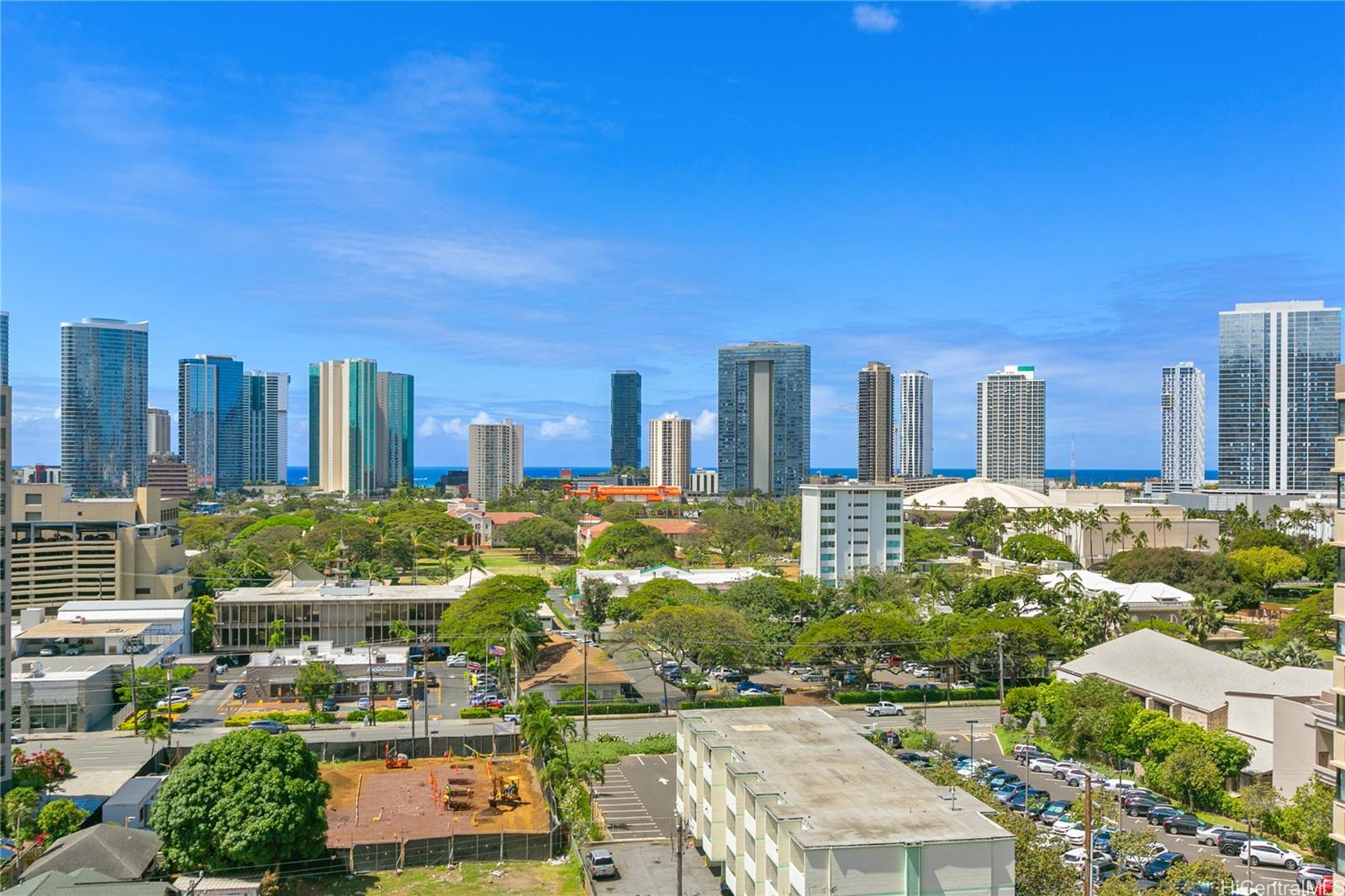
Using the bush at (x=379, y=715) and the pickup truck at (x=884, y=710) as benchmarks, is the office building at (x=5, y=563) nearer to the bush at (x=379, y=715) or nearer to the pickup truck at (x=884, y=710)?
the bush at (x=379, y=715)

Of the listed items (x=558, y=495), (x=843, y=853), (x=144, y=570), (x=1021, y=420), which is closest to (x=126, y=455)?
(x=558, y=495)

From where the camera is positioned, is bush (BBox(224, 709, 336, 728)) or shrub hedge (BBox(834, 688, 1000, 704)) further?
shrub hedge (BBox(834, 688, 1000, 704))

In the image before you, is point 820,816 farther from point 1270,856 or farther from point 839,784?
point 1270,856

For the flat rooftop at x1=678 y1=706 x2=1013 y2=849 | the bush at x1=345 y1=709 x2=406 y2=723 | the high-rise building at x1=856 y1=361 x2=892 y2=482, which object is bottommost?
the bush at x1=345 y1=709 x2=406 y2=723

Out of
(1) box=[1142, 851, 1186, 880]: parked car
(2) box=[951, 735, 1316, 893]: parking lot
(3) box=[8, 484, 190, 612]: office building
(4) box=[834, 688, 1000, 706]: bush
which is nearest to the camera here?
(2) box=[951, 735, 1316, 893]: parking lot

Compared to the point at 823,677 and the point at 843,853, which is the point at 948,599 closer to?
the point at 823,677

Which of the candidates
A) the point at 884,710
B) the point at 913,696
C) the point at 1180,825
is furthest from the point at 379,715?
the point at 1180,825

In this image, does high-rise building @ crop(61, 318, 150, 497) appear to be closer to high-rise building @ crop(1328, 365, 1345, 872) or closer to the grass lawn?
the grass lawn

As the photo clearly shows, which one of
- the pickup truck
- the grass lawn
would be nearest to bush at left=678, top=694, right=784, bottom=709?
the pickup truck
